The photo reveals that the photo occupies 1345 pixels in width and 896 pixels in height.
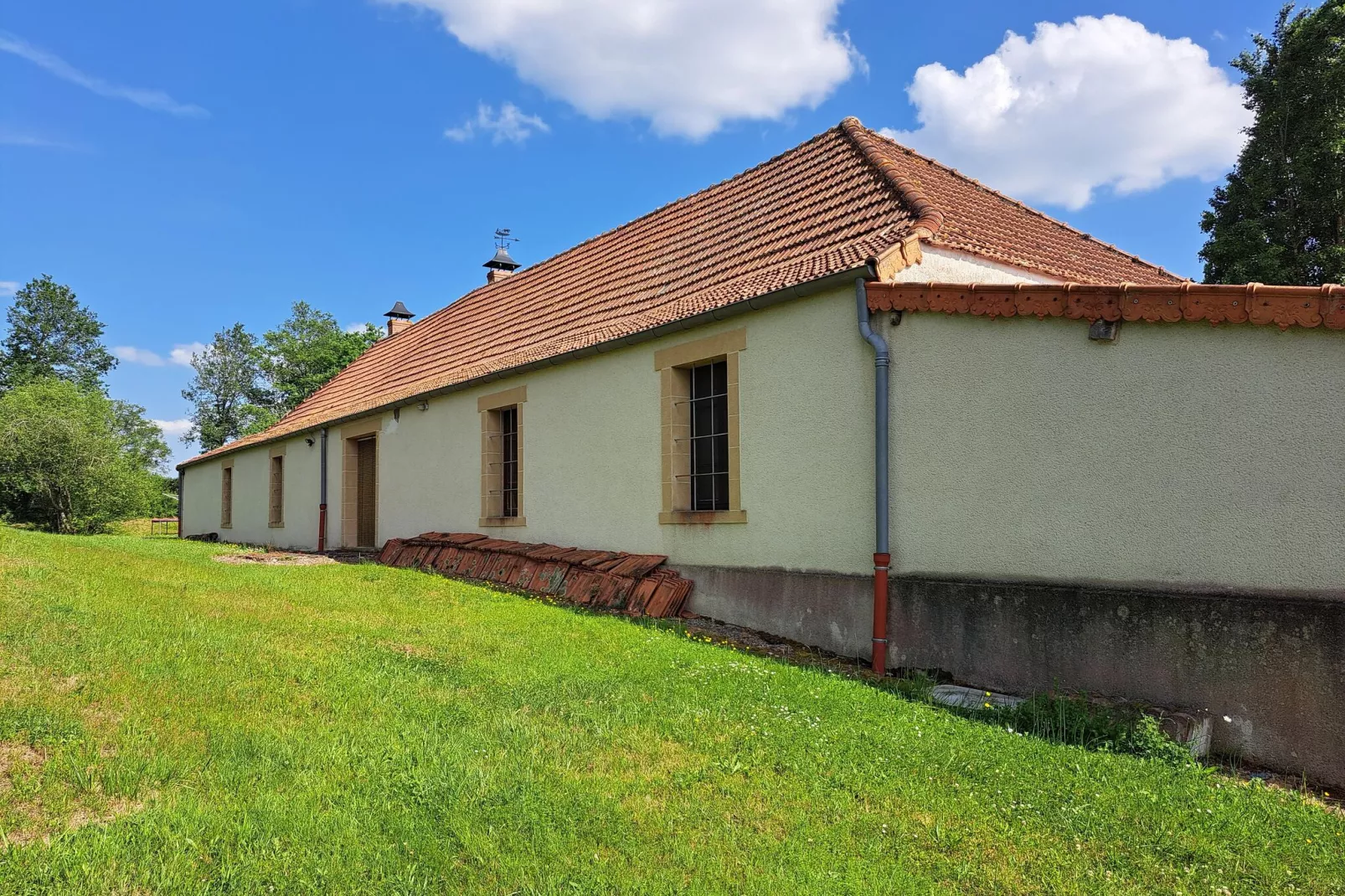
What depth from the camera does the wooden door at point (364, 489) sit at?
16.3 metres

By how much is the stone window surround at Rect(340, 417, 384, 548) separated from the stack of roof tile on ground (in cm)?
388

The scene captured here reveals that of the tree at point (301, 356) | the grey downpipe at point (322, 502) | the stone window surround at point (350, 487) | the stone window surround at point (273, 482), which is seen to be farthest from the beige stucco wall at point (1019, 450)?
the tree at point (301, 356)

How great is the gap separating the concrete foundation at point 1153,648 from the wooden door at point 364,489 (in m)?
11.5

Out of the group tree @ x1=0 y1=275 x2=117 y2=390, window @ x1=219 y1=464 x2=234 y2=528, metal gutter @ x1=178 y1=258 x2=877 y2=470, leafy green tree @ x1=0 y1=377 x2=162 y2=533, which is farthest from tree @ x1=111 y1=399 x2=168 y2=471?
metal gutter @ x1=178 y1=258 x2=877 y2=470

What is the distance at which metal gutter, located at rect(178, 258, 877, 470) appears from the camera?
7.27 meters

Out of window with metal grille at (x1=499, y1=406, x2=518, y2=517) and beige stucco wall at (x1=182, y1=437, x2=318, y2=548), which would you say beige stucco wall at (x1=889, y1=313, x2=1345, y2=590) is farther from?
beige stucco wall at (x1=182, y1=437, x2=318, y2=548)

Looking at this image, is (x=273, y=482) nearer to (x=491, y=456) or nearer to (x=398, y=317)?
(x=398, y=317)

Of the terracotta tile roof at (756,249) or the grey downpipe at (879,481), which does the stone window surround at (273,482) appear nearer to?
the terracotta tile roof at (756,249)

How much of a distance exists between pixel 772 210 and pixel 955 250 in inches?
118

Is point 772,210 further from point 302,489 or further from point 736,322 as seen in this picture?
point 302,489

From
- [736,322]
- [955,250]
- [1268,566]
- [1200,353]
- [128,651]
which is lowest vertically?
[128,651]

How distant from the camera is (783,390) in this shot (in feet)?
26.3

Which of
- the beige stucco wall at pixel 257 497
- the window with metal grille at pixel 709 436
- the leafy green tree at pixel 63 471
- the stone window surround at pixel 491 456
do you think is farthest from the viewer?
the leafy green tree at pixel 63 471

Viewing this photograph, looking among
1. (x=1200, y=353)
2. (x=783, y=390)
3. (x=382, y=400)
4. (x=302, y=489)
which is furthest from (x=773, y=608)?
(x=302, y=489)
